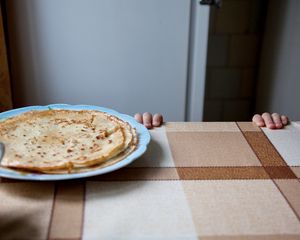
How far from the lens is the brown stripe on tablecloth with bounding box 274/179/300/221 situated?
667mm

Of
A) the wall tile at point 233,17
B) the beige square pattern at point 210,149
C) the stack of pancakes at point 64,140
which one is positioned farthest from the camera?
the wall tile at point 233,17

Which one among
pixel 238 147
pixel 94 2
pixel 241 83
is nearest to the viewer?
pixel 238 147

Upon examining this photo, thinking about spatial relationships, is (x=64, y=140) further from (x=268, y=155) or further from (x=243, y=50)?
(x=243, y=50)

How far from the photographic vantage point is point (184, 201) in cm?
67

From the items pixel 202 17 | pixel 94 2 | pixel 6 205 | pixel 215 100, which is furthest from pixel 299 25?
pixel 6 205

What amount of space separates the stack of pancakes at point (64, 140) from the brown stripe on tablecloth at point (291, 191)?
0.29m

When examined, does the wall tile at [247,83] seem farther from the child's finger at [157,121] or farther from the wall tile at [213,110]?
the child's finger at [157,121]

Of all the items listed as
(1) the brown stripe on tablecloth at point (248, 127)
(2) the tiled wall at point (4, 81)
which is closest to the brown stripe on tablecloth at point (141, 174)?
(1) the brown stripe on tablecloth at point (248, 127)

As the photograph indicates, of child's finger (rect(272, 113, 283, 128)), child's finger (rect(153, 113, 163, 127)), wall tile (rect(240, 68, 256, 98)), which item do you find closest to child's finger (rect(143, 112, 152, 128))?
child's finger (rect(153, 113, 163, 127))

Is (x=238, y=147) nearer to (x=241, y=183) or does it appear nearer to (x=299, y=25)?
(x=241, y=183)

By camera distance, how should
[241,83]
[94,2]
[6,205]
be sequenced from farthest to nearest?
[241,83], [94,2], [6,205]

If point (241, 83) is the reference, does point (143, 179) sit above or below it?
above

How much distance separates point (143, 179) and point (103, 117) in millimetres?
218

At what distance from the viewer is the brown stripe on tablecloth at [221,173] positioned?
0.74m
